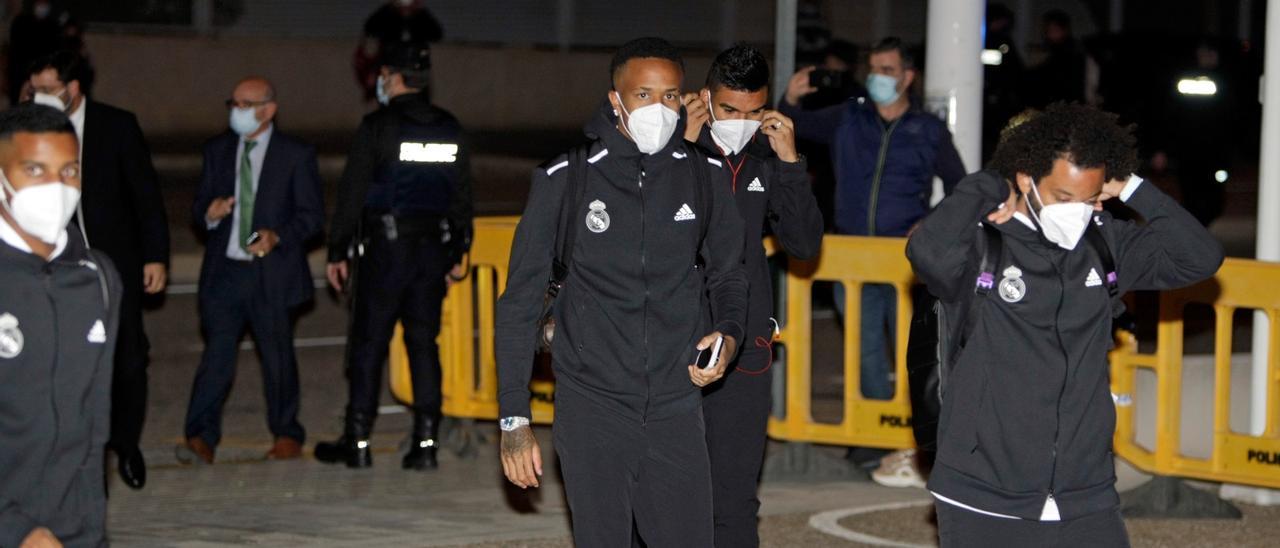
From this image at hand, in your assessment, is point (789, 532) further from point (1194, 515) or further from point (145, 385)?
point (145, 385)

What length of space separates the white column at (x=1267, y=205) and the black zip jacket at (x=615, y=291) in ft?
12.9

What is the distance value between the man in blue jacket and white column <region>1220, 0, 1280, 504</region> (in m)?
1.39

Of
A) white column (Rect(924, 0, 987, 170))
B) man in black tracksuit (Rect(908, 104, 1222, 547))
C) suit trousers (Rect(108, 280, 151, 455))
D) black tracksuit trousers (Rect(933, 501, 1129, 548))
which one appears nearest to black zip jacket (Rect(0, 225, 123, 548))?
man in black tracksuit (Rect(908, 104, 1222, 547))

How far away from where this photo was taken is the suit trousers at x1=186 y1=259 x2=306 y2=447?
987 centimetres

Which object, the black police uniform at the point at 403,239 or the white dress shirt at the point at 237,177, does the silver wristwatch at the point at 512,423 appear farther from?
the white dress shirt at the point at 237,177

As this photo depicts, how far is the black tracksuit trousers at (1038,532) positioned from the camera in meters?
5.26

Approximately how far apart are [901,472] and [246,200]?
11.0 ft

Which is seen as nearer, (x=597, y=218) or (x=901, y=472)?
(x=597, y=218)

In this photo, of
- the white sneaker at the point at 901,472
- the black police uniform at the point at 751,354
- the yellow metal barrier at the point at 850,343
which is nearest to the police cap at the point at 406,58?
the yellow metal barrier at the point at 850,343

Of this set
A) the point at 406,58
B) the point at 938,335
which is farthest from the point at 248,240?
the point at 938,335

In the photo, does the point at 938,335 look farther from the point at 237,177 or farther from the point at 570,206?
the point at 237,177

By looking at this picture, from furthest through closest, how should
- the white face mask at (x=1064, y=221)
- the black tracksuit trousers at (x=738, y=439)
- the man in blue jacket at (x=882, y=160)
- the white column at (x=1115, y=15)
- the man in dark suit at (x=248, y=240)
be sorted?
the white column at (x=1115, y=15) < the man in dark suit at (x=248, y=240) < the man in blue jacket at (x=882, y=160) < the black tracksuit trousers at (x=738, y=439) < the white face mask at (x=1064, y=221)

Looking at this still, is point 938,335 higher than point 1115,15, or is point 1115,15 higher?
point 1115,15

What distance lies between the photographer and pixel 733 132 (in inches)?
264
